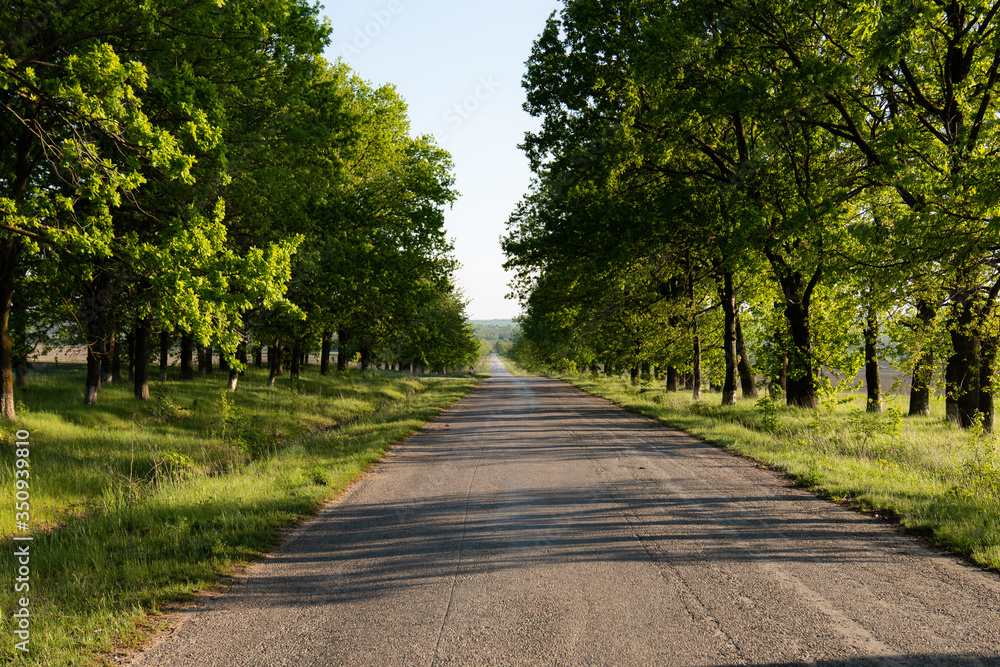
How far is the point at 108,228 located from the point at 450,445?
8.24 m

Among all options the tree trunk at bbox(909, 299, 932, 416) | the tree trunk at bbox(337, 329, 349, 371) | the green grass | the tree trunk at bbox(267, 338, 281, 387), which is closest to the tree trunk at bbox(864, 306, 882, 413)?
the tree trunk at bbox(909, 299, 932, 416)

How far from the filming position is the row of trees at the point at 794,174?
11031 mm

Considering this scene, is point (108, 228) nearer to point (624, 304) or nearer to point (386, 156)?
point (386, 156)

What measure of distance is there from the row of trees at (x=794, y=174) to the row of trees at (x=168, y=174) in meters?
8.43

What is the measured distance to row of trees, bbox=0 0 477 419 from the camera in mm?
8984

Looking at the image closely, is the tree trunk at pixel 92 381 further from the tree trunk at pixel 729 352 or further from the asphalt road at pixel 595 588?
the tree trunk at pixel 729 352

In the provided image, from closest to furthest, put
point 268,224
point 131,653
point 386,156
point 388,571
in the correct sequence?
point 131,653 → point 388,571 → point 268,224 → point 386,156

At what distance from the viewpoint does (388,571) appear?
5.41 m

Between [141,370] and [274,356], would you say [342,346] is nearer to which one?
[274,356]

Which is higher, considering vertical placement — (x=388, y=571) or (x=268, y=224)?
(x=268, y=224)

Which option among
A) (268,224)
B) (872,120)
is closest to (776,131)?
(872,120)

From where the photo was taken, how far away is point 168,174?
9.42 meters
